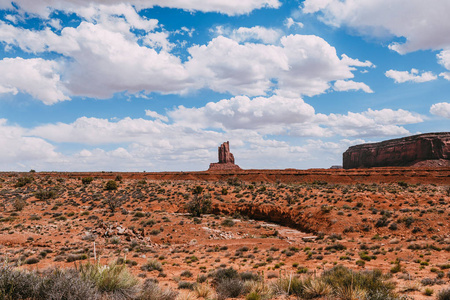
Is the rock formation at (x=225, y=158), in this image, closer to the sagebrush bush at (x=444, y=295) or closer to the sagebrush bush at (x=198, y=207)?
the sagebrush bush at (x=198, y=207)

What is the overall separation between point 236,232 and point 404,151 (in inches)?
4090

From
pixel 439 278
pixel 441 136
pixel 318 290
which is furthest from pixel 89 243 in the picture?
pixel 441 136

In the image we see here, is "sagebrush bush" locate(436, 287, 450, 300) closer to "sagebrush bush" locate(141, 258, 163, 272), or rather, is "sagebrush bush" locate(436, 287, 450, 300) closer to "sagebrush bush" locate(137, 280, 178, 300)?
"sagebrush bush" locate(137, 280, 178, 300)

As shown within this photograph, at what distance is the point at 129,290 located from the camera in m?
7.23

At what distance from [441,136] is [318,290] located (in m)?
119

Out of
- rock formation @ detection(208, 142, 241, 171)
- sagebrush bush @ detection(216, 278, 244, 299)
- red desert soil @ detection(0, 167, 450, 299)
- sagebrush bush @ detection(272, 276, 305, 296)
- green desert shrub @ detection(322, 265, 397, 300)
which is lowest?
red desert soil @ detection(0, 167, 450, 299)

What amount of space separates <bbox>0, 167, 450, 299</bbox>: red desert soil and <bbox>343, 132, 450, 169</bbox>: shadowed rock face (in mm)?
81789

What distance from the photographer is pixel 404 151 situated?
10631 cm

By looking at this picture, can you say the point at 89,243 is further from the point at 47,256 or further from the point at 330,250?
the point at 330,250

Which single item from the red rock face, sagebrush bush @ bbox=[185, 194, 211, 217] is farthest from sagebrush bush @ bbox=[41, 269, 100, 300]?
the red rock face

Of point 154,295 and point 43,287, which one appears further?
point 154,295

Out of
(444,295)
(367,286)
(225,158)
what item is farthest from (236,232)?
(225,158)

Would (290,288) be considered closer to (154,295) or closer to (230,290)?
(230,290)

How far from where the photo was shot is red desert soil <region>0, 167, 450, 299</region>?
16.3m
